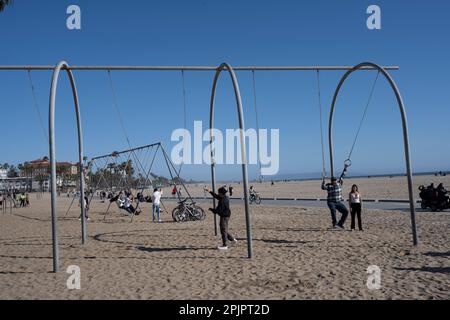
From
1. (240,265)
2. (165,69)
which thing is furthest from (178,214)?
(240,265)

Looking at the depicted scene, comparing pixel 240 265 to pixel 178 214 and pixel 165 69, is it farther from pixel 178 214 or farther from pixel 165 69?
pixel 178 214

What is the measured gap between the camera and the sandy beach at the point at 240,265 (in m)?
5.95

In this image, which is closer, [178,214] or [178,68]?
[178,68]

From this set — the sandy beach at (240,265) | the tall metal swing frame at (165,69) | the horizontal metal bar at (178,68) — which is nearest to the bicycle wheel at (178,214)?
the sandy beach at (240,265)

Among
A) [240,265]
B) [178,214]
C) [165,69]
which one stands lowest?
[240,265]

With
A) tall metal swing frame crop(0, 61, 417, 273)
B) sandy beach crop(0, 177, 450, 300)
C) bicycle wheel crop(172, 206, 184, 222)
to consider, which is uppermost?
tall metal swing frame crop(0, 61, 417, 273)

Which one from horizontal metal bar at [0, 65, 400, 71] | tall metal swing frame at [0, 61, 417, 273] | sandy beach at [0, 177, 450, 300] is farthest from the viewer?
horizontal metal bar at [0, 65, 400, 71]

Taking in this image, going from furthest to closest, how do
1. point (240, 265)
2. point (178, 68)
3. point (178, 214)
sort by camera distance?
point (178, 214) → point (178, 68) → point (240, 265)

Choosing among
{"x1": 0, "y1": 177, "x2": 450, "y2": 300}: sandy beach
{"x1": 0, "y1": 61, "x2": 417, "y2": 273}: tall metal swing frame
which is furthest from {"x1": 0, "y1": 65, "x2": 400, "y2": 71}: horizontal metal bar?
{"x1": 0, "y1": 177, "x2": 450, "y2": 300}: sandy beach

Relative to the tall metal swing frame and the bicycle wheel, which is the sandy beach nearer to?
the tall metal swing frame

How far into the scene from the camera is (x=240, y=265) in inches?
305

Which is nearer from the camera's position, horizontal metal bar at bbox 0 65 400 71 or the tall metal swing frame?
the tall metal swing frame

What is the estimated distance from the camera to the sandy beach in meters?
5.95
